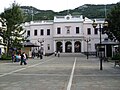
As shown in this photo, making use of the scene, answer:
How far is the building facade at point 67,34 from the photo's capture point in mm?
95875

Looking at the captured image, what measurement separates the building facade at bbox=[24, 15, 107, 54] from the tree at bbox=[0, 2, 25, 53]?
44068mm

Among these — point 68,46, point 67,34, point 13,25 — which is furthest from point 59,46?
point 13,25

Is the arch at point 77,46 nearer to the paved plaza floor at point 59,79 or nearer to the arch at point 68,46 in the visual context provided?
the arch at point 68,46

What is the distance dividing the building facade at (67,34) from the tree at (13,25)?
44.1 metres

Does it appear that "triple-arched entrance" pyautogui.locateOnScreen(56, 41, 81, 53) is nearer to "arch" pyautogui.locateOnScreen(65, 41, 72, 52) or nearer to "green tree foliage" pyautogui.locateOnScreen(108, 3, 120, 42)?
"arch" pyautogui.locateOnScreen(65, 41, 72, 52)

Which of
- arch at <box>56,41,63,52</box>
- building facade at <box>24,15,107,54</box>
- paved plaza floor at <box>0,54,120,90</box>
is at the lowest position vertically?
paved plaza floor at <box>0,54,120,90</box>

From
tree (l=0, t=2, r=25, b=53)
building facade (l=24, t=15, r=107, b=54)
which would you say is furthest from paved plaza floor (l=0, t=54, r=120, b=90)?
building facade (l=24, t=15, r=107, b=54)

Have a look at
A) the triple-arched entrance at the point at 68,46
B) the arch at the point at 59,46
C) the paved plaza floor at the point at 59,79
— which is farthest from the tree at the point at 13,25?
the arch at the point at 59,46

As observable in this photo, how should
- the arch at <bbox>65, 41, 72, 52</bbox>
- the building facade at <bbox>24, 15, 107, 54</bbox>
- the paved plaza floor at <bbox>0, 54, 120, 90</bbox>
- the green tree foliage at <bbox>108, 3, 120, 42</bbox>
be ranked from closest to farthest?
the paved plaza floor at <bbox>0, 54, 120, 90</bbox> → the green tree foliage at <bbox>108, 3, 120, 42</bbox> → the building facade at <bbox>24, 15, 107, 54</bbox> → the arch at <bbox>65, 41, 72, 52</bbox>

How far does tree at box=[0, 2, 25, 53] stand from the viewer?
165ft

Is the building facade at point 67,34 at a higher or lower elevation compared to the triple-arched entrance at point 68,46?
higher

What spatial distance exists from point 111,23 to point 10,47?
58.2ft

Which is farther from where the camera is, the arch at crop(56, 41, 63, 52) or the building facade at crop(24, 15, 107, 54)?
the arch at crop(56, 41, 63, 52)

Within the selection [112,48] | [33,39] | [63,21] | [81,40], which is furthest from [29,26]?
[112,48]
